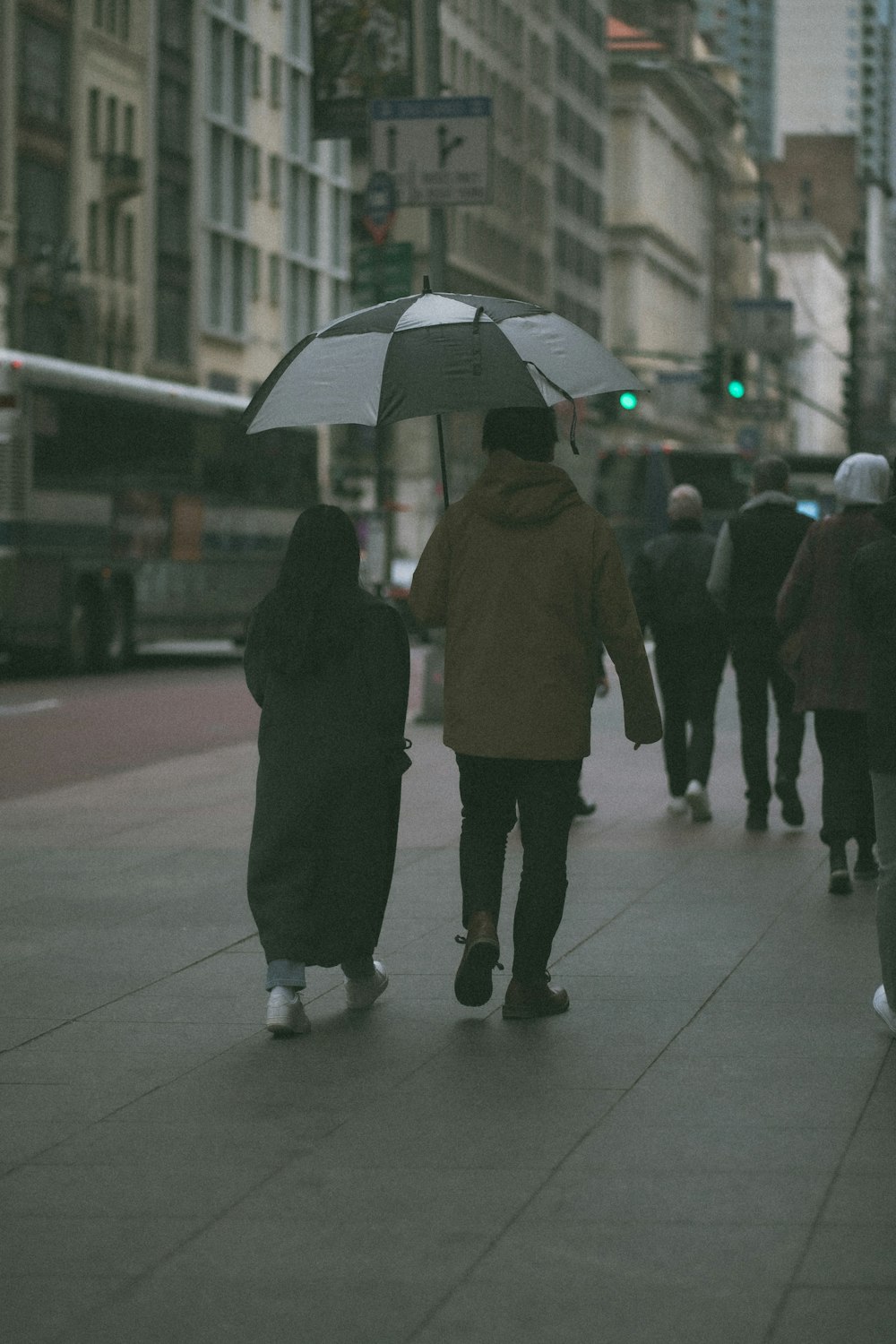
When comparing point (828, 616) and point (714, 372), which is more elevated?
point (714, 372)

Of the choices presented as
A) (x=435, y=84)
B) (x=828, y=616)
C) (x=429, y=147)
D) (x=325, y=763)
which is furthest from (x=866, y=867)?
(x=435, y=84)

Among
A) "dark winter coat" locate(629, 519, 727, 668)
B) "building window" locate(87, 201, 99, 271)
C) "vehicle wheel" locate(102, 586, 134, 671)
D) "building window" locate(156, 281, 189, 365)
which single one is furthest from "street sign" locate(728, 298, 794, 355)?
"building window" locate(156, 281, 189, 365)

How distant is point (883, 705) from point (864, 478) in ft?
9.22

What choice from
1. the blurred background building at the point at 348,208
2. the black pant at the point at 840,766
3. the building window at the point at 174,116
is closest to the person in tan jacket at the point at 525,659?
the black pant at the point at 840,766

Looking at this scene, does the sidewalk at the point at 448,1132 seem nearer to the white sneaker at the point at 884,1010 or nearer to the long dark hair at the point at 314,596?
the white sneaker at the point at 884,1010

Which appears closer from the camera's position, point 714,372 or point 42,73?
point 714,372

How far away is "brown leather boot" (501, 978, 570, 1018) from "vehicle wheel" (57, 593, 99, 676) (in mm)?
22057

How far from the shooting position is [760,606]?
12148mm

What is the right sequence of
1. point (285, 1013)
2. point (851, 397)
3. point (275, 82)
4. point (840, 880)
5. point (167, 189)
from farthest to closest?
point (275, 82) < point (167, 189) < point (851, 397) < point (840, 880) < point (285, 1013)

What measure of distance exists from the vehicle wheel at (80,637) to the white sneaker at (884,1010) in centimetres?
2236


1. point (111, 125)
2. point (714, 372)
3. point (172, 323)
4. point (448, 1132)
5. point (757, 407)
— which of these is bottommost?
point (448, 1132)

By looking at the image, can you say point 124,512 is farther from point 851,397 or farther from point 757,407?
point 851,397

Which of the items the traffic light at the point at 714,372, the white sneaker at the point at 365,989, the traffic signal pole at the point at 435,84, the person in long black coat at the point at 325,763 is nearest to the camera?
the person in long black coat at the point at 325,763

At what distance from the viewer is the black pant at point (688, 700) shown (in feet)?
42.2
